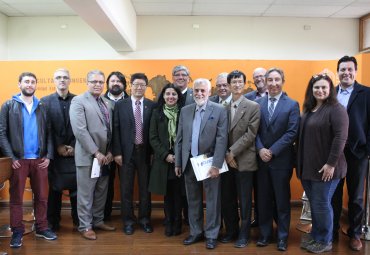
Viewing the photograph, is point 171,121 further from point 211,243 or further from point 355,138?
point 355,138

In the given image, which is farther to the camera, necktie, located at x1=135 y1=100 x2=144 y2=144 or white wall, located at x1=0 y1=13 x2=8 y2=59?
white wall, located at x1=0 y1=13 x2=8 y2=59

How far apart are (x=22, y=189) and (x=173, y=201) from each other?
153cm

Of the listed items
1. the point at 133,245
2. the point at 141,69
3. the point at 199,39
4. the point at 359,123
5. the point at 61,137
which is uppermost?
the point at 199,39

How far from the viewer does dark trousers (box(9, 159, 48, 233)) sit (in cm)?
338

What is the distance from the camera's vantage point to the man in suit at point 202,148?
3.21 metres

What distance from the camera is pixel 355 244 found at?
10.8ft

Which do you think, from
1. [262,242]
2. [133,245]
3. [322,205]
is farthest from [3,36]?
[322,205]

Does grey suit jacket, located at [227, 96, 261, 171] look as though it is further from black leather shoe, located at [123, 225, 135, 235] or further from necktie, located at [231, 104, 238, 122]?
black leather shoe, located at [123, 225, 135, 235]

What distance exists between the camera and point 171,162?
138 inches

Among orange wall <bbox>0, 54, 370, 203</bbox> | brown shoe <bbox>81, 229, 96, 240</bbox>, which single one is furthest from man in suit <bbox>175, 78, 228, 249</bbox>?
orange wall <bbox>0, 54, 370, 203</bbox>

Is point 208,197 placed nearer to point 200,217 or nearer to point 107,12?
point 200,217

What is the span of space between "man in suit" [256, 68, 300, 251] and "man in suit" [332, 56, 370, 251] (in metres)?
0.54

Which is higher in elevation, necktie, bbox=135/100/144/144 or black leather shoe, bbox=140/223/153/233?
necktie, bbox=135/100/144/144

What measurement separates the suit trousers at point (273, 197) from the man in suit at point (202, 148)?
1.37 ft
